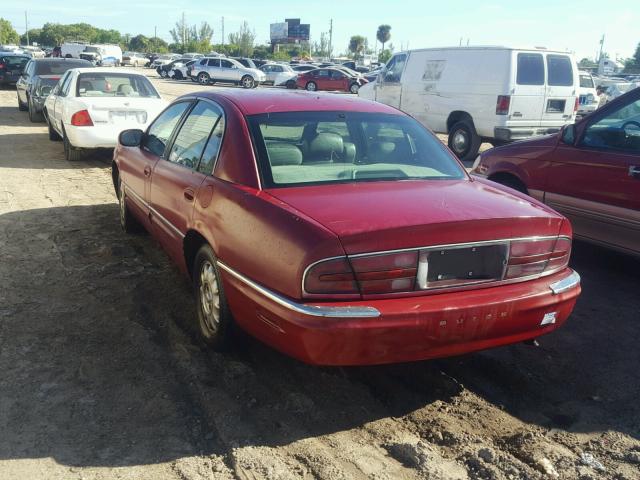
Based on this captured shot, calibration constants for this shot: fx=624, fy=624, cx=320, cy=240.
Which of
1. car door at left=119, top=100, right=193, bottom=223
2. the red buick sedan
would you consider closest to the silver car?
car door at left=119, top=100, right=193, bottom=223

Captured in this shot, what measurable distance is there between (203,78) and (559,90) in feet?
102

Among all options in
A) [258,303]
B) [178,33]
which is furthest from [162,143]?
[178,33]

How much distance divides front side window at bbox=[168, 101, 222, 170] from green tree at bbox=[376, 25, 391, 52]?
4967 inches

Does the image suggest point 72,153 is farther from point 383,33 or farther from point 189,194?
point 383,33

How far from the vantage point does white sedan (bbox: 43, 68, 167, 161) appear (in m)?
9.95

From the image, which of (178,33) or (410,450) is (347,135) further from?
(178,33)

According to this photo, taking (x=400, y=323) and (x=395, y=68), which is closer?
(x=400, y=323)

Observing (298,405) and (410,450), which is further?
(298,405)

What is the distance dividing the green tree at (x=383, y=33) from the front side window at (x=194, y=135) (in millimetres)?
126170

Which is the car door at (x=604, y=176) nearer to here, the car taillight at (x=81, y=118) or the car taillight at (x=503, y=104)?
the car taillight at (x=503, y=104)

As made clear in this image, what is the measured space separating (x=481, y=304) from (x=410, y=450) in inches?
30.0

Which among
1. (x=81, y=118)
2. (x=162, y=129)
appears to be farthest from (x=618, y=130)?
(x=81, y=118)

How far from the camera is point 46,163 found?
400 inches

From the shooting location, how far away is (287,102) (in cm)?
423
